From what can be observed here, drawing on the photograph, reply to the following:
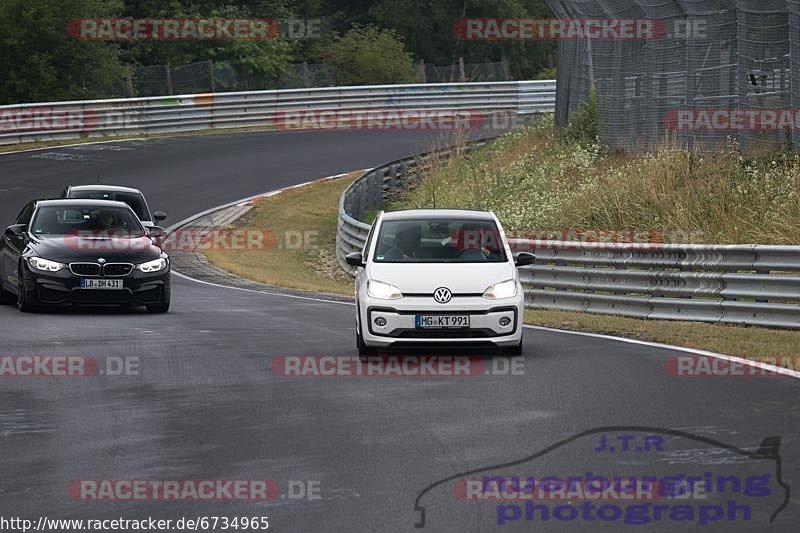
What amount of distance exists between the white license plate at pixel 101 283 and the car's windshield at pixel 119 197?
618cm

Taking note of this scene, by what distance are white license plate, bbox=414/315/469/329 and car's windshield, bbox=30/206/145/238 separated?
7218 mm

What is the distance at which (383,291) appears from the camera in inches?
537

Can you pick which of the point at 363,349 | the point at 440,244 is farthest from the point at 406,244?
the point at 363,349

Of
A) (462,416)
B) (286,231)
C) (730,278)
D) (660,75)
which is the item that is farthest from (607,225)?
(462,416)

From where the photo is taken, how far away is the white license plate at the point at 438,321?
1346cm

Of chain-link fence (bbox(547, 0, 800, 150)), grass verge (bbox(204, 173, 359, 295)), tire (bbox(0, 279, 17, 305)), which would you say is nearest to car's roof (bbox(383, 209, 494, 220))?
tire (bbox(0, 279, 17, 305))

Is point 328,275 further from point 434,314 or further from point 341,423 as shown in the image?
point 341,423

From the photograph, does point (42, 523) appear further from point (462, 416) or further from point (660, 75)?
point (660, 75)

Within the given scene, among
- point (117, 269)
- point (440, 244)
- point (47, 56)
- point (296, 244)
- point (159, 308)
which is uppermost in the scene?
point (47, 56)

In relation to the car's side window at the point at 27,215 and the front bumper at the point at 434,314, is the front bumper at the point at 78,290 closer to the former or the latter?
the car's side window at the point at 27,215

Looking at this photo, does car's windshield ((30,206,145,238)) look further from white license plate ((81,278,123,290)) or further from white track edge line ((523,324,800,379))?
white track edge line ((523,324,800,379))

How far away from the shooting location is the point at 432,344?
539 inches

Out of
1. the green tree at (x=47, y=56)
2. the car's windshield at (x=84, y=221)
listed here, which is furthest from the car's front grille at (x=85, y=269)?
the green tree at (x=47, y=56)

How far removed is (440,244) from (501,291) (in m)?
1.16
